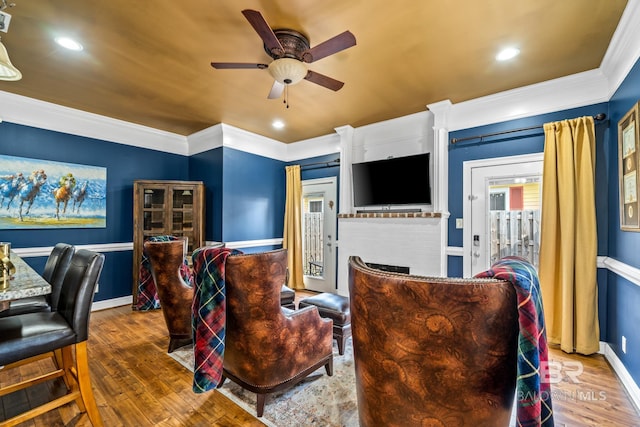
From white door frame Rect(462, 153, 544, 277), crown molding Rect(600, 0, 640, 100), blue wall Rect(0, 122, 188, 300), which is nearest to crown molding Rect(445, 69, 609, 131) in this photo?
crown molding Rect(600, 0, 640, 100)

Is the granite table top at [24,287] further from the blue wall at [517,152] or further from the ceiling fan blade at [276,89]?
the blue wall at [517,152]

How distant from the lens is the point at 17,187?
3447 millimetres

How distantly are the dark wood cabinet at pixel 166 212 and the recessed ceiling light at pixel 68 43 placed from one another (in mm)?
2058

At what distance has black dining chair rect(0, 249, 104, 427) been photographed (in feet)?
5.00

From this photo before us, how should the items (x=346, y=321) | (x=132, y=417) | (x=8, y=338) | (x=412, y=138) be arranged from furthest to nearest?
(x=412, y=138)
(x=346, y=321)
(x=132, y=417)
(x=8, y=338)

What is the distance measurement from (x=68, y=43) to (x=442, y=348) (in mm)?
3398

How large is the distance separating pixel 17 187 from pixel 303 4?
3998 mm

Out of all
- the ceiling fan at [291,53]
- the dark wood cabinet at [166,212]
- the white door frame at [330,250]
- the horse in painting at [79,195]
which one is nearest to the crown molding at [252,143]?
the dark wood cabinet at [166,212]

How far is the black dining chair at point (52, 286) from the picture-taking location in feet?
6.55

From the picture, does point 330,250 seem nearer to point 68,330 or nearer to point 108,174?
point 108,174

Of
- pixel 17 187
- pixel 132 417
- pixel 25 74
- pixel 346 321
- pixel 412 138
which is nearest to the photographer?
pixel 132 417

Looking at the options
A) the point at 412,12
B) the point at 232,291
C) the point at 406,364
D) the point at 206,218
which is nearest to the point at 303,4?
the point at 412,12

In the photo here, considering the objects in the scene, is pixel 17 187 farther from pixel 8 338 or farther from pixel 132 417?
pixel 132 417

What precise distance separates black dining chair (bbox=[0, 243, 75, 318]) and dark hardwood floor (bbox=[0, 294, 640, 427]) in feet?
1.92
